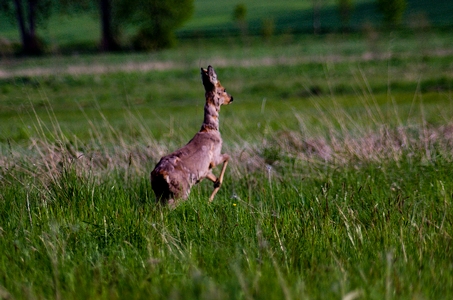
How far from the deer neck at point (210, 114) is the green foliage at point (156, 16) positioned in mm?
58055

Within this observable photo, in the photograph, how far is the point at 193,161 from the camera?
498 centimetres

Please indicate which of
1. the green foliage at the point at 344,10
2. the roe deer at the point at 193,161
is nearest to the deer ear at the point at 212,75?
the roe deer at the point at 193,161

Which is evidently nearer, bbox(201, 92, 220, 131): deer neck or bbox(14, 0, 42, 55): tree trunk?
bbox(201, 92, 220, 131): deer neck

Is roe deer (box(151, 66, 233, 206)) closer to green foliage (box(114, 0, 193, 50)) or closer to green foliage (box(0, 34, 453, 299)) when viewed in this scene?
green foliage (box(0, 34, 453, 299))

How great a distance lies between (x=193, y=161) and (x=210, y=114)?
62 cm

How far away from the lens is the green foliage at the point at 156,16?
206ft

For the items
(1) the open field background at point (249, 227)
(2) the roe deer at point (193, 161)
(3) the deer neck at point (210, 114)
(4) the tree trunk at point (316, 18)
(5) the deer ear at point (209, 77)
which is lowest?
(4) the tree trunk at point (316, 18)

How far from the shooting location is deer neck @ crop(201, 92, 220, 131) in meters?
5.39

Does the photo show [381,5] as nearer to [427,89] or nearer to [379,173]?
[427,89]

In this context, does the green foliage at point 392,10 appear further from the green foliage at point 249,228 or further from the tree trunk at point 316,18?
the green foliage at point 249,228

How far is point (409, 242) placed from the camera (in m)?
4.14

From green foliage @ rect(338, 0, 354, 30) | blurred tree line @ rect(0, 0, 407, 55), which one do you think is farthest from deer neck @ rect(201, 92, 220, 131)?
green foliage @ rect(338, 0, 354, 30)

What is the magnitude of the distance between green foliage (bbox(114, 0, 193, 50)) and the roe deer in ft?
191

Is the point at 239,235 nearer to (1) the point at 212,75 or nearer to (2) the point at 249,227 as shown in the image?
(2) the point at 249,227
